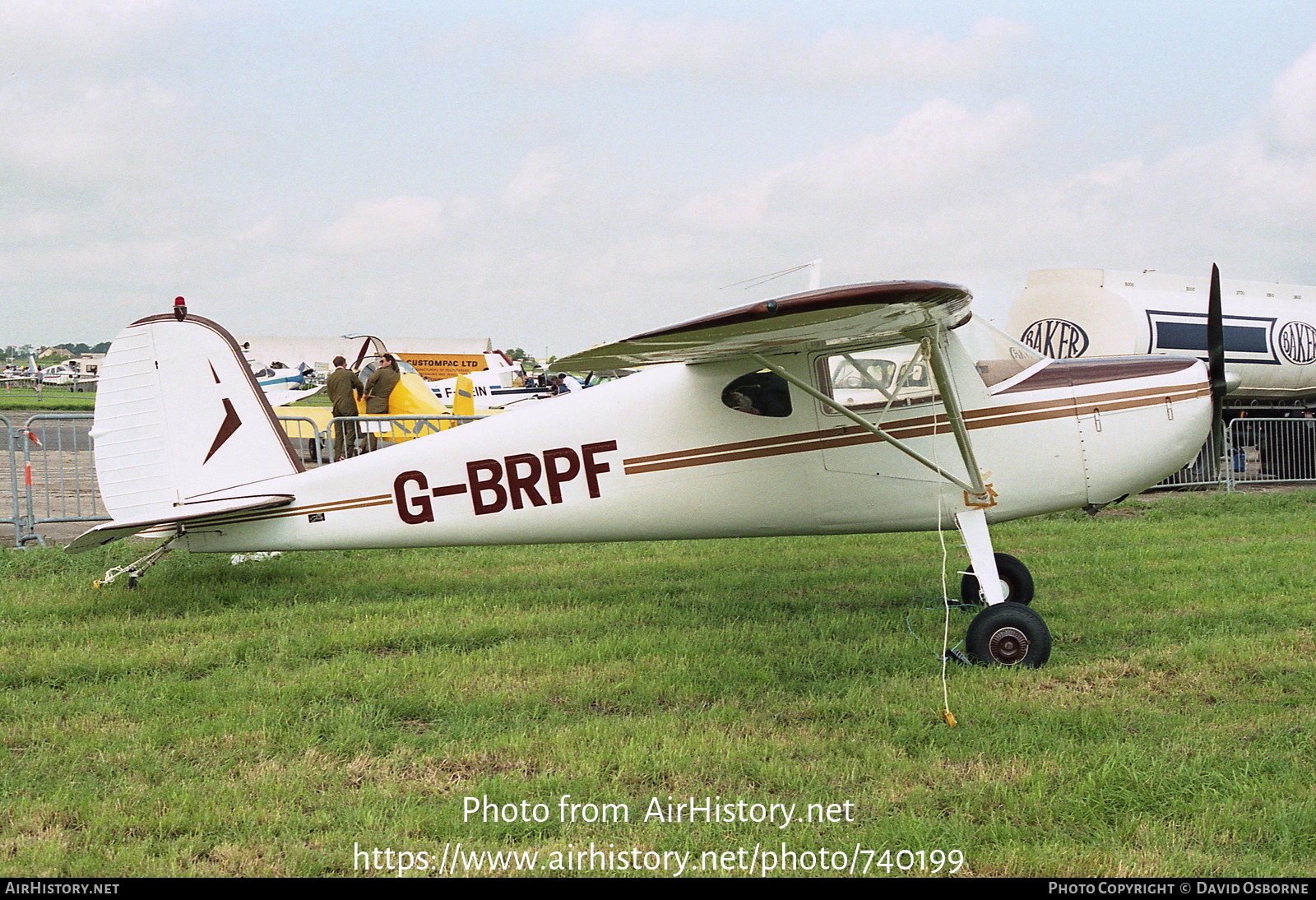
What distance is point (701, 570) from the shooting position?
888 cm

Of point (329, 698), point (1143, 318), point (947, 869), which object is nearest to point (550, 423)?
point (329, 698)

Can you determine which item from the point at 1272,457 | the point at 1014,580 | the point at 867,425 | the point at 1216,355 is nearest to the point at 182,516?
the point at 867,425

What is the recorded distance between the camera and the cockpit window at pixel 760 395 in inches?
254

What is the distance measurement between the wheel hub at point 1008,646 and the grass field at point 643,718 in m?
0.24

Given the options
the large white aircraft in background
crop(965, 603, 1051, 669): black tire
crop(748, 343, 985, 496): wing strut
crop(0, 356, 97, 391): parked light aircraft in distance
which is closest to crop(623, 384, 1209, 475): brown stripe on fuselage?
crop(748, 343, 985, 496): wing strut

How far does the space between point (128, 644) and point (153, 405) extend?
5.83ft

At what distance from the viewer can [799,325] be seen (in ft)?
16.7

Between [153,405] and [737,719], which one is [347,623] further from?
[737,719]

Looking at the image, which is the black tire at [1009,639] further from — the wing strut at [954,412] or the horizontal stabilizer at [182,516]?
the horizontal stabilizer at [182,516]

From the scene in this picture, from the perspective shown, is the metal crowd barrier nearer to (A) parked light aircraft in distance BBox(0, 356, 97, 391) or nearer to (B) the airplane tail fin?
(B) the airplane tail fin

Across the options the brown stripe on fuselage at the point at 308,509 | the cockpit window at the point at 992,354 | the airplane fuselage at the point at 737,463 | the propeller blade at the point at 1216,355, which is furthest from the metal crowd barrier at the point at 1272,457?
the brown stripe on fuselage at the point at 308,509

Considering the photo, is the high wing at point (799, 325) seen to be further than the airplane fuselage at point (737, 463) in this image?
No

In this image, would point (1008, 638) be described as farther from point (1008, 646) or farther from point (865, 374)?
point (865, 374)

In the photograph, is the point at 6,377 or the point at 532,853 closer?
the point at 532,853
